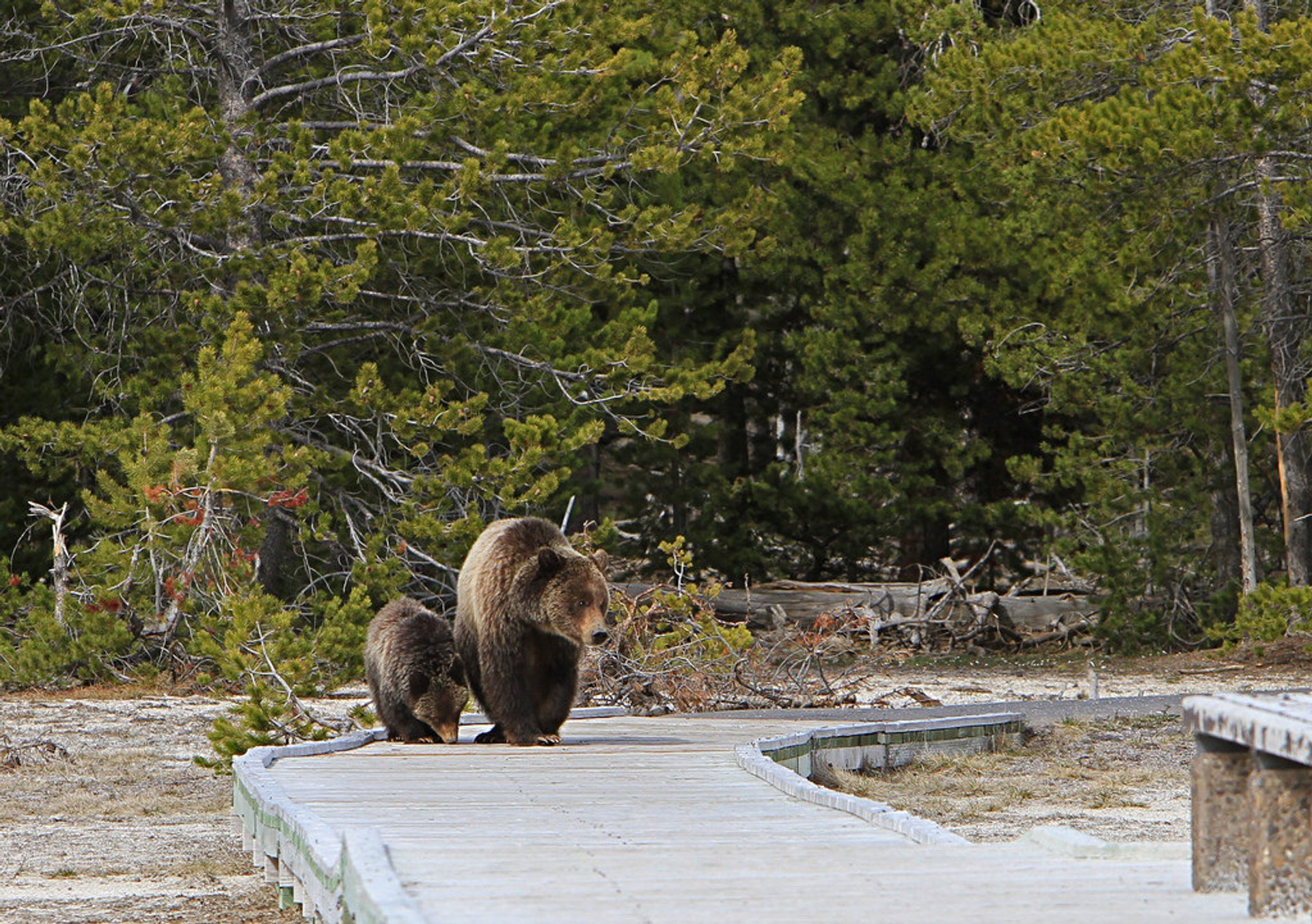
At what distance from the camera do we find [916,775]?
10945mm

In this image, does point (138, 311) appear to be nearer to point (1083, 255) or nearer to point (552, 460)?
point (552, 460)

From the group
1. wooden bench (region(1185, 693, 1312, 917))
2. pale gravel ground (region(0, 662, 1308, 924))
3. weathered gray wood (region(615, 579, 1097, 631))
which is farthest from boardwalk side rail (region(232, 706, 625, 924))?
weathered gray wood (region(615, 579, 1097, 631))

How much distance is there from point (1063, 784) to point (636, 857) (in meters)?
6.15

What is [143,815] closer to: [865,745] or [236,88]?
[865,745]

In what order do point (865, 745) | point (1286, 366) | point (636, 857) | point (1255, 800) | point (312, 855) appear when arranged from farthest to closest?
point (1286, 366) < point (865, 745) < point (312, 855) < point (636, 857) < point (1255, 800)

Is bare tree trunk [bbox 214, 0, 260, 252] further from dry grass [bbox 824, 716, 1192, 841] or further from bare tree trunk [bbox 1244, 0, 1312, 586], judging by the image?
bare tree trunk [bbox 1244, 0, 1312, 586]

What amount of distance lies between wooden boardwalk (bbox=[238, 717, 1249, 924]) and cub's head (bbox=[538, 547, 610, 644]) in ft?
2.14

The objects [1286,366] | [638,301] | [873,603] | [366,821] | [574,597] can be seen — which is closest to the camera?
[366,821]

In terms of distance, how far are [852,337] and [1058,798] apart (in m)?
12.7

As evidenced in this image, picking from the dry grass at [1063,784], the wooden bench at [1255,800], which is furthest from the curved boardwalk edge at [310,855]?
the dry grass at [1063,784]

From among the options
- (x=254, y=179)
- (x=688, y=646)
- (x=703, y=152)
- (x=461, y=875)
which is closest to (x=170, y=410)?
(x=254, y=179)

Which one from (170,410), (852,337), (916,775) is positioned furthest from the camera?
(852,337)

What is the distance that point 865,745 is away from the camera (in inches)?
431

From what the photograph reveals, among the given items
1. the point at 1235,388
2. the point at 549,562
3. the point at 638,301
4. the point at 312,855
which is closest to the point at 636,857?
the point at 312,855
